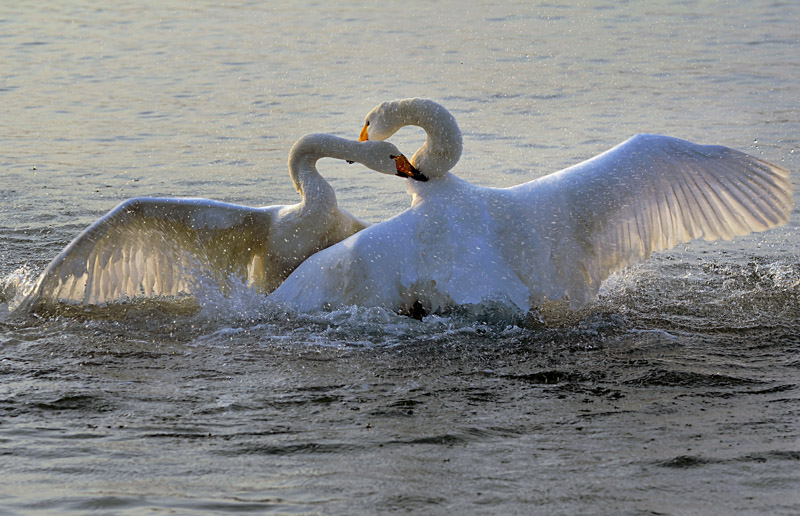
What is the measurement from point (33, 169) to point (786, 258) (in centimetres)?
743

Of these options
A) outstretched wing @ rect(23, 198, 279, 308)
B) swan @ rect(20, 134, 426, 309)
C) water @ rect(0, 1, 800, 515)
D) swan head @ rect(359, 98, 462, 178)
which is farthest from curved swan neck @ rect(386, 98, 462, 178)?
outstretched wing @ rect(23, 198, 279, 308)

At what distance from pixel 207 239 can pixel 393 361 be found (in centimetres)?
177

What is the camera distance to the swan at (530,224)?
6.32 metres

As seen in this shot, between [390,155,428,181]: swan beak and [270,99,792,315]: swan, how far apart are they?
0.12 feet

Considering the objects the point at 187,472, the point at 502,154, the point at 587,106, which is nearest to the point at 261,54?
the point at 587,106

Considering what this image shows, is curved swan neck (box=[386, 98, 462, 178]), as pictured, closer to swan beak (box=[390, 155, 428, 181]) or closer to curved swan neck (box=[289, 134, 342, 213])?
swan beak (box=[390, 155, 428, 181])

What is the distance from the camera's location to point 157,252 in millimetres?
→ 7359

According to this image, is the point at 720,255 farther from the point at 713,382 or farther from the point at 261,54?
the point at 261,54

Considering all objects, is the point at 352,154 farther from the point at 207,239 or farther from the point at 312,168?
the point at 207,239

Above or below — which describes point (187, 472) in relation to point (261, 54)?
below

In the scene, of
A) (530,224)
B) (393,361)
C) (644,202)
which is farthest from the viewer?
(644,202)

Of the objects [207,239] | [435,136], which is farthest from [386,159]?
[207,239]

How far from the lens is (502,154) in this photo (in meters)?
11.2

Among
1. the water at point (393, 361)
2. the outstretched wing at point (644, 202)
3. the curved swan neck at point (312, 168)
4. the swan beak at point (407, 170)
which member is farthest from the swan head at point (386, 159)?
the water at point (393, 361)
